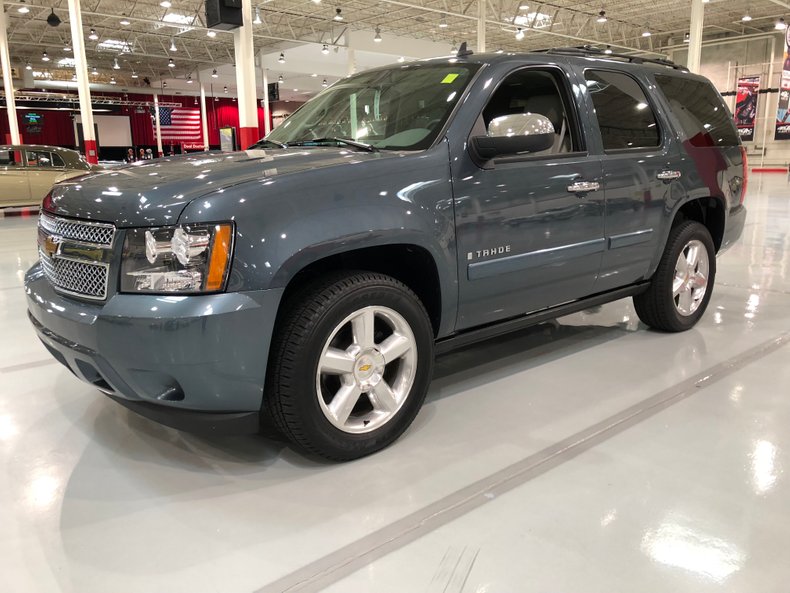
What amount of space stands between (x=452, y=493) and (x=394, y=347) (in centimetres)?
59

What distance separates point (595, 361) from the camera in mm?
3635

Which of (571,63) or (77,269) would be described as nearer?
(77,269)

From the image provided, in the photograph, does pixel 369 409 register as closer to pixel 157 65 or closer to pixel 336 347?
pixel 336 347

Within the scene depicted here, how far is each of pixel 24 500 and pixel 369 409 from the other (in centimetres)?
128

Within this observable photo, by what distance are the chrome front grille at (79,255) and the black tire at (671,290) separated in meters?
3.09

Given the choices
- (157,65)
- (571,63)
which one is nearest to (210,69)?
(157,65)

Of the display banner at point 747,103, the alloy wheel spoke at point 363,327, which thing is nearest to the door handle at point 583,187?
the alloy wheel spoke at point 363,327

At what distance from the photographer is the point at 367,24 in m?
23.9

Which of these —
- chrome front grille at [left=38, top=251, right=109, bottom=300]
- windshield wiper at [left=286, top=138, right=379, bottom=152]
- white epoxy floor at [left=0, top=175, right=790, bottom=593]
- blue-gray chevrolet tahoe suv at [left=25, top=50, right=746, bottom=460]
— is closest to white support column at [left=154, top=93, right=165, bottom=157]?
white epoxy floor at [left=0, top=175, right=790, bottom=593]

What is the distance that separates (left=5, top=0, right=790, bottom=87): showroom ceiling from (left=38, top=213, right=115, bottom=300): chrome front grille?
17588 millimetres

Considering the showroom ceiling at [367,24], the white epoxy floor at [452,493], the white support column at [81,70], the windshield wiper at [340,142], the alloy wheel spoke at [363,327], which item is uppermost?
the showroom ceiling at [367,24]

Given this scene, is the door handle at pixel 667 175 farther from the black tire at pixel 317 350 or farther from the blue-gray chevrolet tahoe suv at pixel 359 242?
the black tire at pixel 317 350

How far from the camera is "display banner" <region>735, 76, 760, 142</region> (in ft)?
86.9

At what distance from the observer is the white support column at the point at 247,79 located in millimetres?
11688
